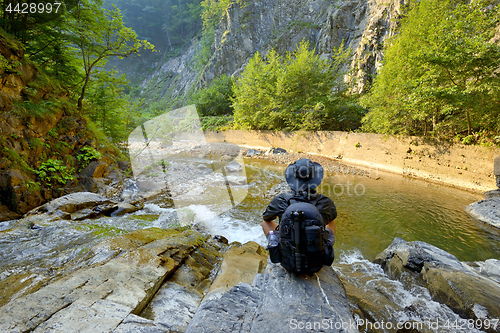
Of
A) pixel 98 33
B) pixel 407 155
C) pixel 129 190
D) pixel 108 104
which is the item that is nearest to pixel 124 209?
pixel 129 190

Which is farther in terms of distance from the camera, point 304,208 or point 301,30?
point 301,30

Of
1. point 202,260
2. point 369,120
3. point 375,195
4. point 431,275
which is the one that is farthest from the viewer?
point 369,120

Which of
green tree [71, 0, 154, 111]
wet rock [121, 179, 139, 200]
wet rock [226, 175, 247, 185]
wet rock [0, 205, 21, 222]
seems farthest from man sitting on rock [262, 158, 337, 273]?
green tree [71, 0, 154, 111]

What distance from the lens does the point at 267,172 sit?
480 inches

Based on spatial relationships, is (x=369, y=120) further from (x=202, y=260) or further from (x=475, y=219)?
(x=202, y=260)

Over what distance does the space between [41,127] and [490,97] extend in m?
15.5

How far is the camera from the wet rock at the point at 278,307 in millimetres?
1771

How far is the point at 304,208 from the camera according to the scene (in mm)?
1981

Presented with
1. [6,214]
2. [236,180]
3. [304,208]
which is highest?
[304,208]

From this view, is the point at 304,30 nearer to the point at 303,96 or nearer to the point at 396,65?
the point at 303,96

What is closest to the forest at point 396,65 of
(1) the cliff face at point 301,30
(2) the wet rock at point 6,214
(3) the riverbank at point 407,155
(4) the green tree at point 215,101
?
(3) the riverbank at point 407,155

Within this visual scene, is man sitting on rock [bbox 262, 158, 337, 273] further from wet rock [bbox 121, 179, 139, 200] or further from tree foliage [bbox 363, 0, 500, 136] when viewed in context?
tree foliage [bbox 363, 0, 500, 136]

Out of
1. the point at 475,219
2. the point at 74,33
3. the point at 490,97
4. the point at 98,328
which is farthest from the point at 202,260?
the point at 490,97

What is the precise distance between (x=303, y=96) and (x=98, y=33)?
14.9 meters
